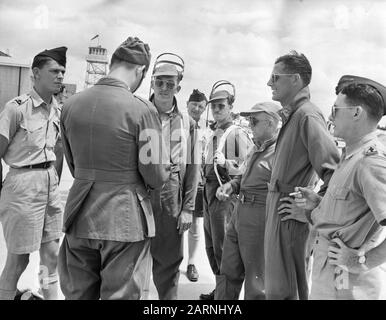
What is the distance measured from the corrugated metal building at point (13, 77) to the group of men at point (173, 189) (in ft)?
72.6

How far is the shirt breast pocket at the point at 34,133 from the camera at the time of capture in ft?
10.9

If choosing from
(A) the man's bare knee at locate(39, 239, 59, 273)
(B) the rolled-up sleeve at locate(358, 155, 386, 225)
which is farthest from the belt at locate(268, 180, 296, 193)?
(A) the man's bare knee at locate(39, 239, 59, 273)

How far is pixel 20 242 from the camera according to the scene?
3.26 meters

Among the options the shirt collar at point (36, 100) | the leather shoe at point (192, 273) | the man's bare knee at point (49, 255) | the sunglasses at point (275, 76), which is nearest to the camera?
the sunglasses at point (275, 76)

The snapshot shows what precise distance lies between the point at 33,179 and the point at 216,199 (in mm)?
1776

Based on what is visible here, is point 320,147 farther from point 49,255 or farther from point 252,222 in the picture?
point 49,255

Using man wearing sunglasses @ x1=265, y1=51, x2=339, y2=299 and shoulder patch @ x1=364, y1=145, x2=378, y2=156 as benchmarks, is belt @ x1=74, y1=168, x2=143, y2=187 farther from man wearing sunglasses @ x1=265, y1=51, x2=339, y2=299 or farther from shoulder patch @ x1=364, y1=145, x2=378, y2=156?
shoulder patch @ x1=364, y1=145, x2=378, y2=156

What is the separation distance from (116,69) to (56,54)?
143cm

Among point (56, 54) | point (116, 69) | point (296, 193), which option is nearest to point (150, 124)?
point (116, 69)

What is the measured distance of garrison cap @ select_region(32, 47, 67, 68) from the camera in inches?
137

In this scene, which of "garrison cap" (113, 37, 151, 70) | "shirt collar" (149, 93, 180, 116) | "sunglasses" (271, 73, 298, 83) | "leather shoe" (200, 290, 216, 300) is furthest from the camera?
"leather shoe" (200, 290, 216, 300)

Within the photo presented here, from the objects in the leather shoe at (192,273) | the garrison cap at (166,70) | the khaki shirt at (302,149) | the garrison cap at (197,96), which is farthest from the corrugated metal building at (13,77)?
the khaki shirt at (302,149)

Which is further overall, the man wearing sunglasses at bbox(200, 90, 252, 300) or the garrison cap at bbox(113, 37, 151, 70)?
the man wearing sunglasses at bbox(200, 90, 252, 300)

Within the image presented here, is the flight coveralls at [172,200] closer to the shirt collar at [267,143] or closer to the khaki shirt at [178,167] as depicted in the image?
the khaki shirt at [178,167]
